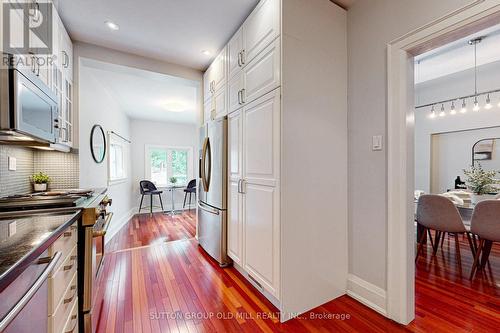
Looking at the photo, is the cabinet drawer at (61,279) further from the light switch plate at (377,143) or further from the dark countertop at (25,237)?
the light switch plate at (377,143)

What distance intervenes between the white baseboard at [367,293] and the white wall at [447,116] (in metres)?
3.74

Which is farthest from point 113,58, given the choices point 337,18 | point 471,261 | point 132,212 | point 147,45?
point 471,261

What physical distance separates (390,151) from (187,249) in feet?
8.99

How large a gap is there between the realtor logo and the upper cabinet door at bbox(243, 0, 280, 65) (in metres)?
1.62

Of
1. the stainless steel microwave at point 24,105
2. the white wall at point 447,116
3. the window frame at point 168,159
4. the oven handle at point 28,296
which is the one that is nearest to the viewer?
the oven handle at point 28,296

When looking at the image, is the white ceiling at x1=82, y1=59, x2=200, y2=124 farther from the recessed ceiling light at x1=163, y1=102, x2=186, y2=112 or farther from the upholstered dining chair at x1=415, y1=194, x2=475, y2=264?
the upholstered dining chair at x1=415, y1=194, x2=475, y2=264

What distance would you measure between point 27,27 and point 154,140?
Answer: 4699 millimetres

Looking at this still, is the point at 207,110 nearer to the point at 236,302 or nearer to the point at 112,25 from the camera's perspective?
Result: the point at 112,25

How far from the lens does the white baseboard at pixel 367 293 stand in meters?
1.69

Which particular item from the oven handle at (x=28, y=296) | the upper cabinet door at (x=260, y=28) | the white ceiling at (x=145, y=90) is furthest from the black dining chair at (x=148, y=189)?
the oven handle at (x=28, y=296)

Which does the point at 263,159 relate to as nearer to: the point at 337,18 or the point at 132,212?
the point at 337,18

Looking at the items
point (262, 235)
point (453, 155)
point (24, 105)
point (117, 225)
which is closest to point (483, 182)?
point (453, 155)

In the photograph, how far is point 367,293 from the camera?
1.79m

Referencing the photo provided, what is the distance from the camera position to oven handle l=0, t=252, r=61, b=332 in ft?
1.86
